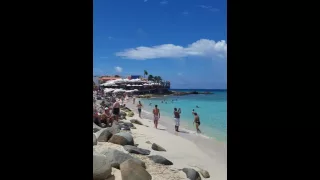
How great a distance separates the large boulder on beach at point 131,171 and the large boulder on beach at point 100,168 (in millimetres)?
355

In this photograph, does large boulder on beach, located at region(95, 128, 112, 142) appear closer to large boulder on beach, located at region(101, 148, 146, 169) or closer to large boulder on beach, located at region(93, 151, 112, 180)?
large boulder on beach, located at region(101, 148, 146, 169)

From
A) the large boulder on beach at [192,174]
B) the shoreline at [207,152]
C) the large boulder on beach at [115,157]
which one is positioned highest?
the large boulder on beach at [115,157]

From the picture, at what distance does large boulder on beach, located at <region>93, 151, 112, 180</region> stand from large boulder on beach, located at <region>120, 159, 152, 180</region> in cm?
35

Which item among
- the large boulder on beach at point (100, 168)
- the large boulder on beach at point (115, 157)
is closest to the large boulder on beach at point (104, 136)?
the large boulder on beach at point (115, 157)

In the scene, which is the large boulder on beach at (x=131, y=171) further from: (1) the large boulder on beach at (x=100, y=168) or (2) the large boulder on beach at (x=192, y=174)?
(2) the large boulder on beach at (x=192, y=174)

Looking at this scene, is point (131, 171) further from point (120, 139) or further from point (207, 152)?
point (207, 152)

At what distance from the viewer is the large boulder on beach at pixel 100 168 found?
4406mm

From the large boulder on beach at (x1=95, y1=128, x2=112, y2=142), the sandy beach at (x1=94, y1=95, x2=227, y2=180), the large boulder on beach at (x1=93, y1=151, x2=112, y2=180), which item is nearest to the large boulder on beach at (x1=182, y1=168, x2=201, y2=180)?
Result: the sandy beach at (x1=94, y1=95, x2=227, y2=180)

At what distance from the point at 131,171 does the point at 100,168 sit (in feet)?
2.36

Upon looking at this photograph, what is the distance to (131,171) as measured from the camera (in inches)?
196
